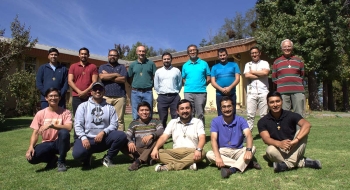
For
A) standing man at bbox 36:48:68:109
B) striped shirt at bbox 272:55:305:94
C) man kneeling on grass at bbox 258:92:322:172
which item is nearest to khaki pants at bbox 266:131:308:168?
man kneeling on grass at bbox 258:92:322:172

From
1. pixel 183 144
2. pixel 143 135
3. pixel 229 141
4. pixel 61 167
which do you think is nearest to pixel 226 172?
pixel 229 141

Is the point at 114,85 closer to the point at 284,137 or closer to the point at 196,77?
the point at 196,77

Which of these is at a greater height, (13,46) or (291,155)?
(13,46)

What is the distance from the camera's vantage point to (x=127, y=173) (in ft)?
12.6

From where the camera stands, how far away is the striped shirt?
5316 mm

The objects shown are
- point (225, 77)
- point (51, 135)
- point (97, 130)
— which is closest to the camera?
point (51, 135)

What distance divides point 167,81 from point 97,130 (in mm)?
1961

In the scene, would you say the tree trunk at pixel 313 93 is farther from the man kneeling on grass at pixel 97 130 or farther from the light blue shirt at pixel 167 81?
the man kneeling on grass at pixel 97 130

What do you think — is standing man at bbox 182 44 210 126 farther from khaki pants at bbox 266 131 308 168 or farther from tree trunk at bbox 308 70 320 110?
tree trunk at bbox 308 70 320 110

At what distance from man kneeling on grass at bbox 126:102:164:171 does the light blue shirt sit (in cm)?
123

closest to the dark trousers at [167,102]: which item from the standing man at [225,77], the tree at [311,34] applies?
the standing man at [225,77]

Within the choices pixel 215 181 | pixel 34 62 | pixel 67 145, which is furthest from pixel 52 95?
pixel 34 62

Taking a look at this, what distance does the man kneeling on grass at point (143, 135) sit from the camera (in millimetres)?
4306

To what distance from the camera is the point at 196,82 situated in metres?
5.87
